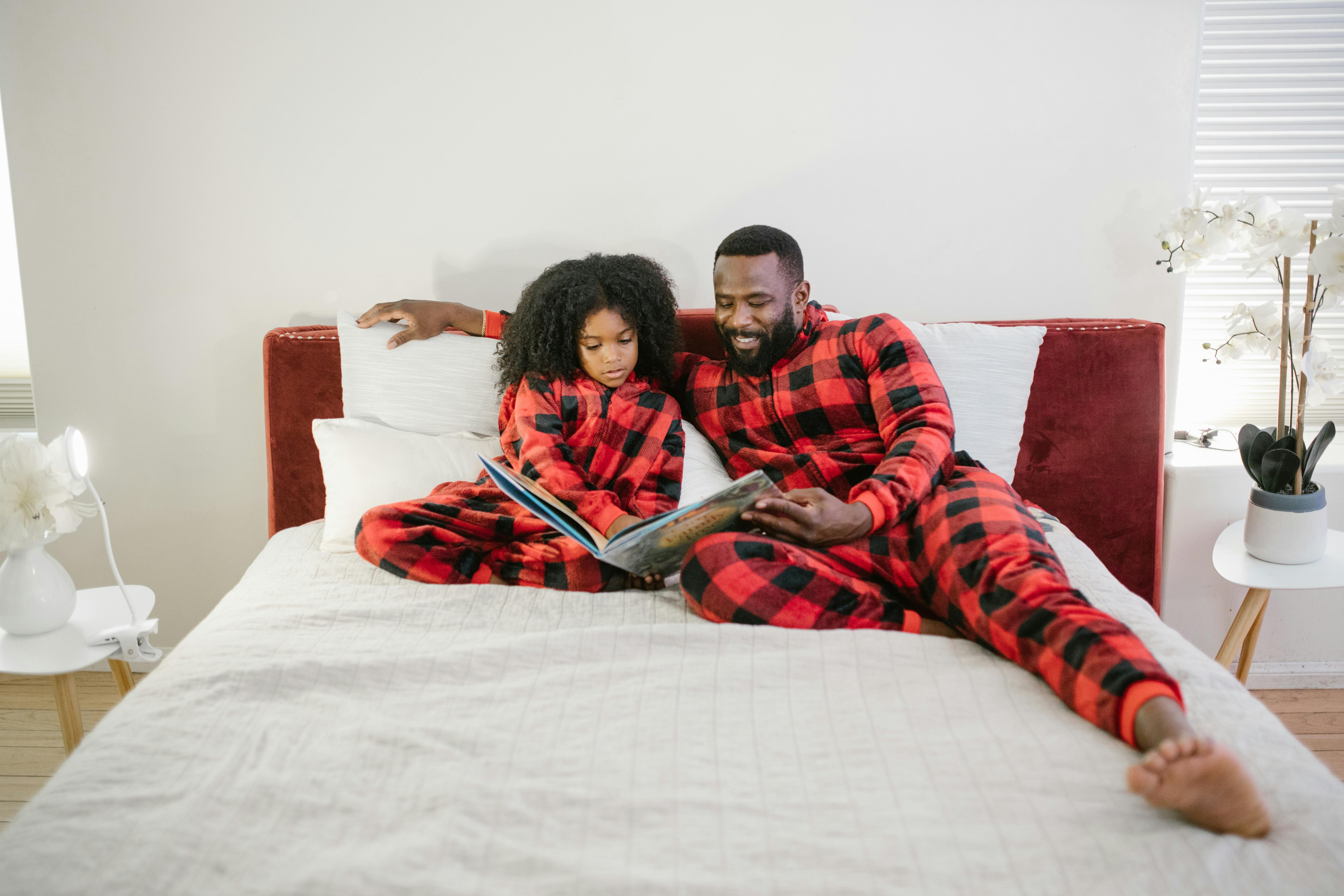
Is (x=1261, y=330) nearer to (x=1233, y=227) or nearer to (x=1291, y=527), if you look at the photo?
(x=1233, y=227)

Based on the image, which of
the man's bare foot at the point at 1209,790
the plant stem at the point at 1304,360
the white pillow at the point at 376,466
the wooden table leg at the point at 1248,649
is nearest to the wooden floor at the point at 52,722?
the wooden table leg at the point at 1248,649

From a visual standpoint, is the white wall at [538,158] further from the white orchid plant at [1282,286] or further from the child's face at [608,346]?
the child's face at [608,346]

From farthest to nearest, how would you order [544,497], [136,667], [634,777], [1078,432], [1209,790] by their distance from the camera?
[136,667], [1078,432], [544,497], [634,777], [1209,790]

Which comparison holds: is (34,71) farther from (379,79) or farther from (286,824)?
(286,824)

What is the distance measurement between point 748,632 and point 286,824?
1.95ft

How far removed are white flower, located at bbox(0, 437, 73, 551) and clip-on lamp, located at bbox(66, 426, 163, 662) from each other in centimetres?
3

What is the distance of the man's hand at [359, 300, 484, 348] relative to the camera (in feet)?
5.76

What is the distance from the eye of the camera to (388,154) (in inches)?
76.0

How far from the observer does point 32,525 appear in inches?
55.0

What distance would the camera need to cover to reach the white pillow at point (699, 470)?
156 centimetres

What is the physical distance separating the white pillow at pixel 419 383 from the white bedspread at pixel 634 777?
61 cm

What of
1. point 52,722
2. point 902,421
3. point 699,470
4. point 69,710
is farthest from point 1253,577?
point 52,722

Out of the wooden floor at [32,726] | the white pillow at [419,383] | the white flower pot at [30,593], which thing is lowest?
the wooden floor at [32,726]

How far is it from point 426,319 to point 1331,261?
5.72 ft
